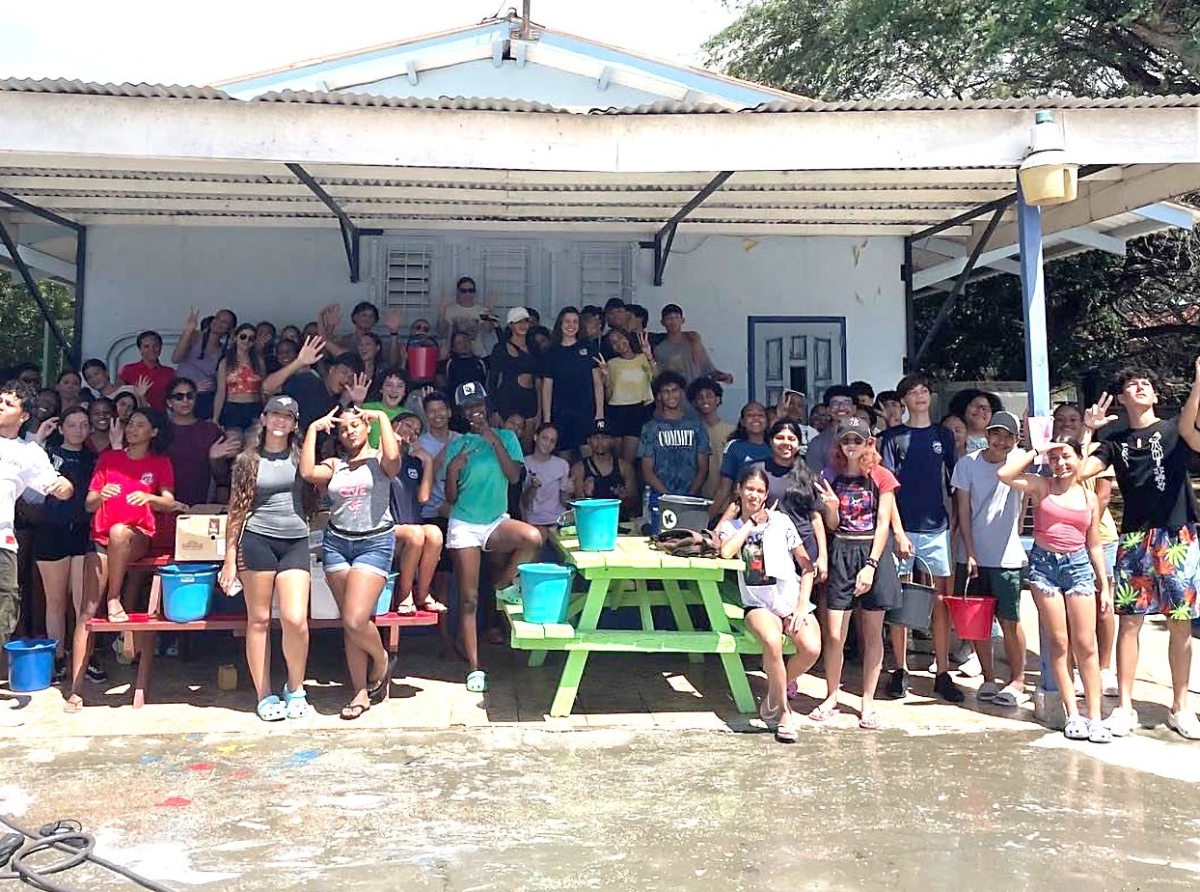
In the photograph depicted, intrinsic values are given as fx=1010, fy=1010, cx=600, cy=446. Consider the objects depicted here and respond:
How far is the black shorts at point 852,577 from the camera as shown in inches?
218

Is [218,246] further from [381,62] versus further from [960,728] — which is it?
[960,728]

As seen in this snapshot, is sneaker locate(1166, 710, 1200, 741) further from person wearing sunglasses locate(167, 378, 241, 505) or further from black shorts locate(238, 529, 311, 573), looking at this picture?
person wearing sunglasses locate(167, 378, 241, 505)

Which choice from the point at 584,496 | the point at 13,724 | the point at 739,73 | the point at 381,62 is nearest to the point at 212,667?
the point at 13,724

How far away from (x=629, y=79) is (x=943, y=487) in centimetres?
576

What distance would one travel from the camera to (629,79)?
998 cm

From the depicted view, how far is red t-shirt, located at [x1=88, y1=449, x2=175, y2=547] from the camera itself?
587cm

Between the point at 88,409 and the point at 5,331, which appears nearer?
the point at 88,409

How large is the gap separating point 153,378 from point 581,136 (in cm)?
429

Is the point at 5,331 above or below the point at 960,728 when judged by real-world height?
above

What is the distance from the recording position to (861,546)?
5.57 m

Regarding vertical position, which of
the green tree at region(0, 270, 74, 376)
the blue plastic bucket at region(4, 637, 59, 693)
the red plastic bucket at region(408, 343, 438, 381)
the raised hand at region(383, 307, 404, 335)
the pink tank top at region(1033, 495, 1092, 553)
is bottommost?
the blue plastic bucket at region(4, 637, 59, 693)

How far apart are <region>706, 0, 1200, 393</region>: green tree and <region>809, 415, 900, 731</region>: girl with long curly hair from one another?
9.61 m

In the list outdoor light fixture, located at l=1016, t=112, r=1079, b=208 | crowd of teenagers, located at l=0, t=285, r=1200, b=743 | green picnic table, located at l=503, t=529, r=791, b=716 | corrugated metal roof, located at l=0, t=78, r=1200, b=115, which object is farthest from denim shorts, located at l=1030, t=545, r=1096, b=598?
corrugated metal roof, located at l=0, t=78, r=1200, b=115

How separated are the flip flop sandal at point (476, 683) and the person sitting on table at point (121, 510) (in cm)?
201
